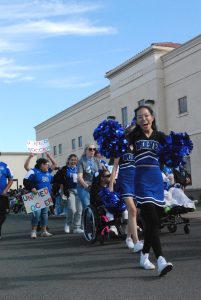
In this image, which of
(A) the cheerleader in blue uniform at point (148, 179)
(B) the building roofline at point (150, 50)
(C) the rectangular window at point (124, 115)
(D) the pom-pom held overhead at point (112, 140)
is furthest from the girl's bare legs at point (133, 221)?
(C) the rectangular window at point (124, 115)

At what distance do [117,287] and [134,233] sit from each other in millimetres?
2121

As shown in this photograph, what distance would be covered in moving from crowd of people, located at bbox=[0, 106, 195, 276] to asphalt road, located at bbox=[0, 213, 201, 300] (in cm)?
29

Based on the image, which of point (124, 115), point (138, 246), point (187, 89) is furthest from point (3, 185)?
→ point (124, 115)

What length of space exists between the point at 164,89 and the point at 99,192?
23.9 m

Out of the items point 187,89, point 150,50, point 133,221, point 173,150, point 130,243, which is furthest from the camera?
point 150,50

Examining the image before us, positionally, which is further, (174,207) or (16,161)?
(16,161)

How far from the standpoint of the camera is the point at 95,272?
6.63 metres

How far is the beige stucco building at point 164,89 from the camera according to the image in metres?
29.3

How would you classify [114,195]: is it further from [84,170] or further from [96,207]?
[84,170]

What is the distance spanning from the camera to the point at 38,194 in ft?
38.1

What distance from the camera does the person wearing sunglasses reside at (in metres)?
10.7

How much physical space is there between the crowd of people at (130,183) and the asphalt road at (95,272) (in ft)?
0.94

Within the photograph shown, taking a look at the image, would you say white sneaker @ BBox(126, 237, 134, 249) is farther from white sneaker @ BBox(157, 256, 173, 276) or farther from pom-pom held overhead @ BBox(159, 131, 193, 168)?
white sneaker @ BBox(157, 256, 173, 276)

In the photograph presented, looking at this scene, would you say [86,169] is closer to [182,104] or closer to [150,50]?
[182,104]
